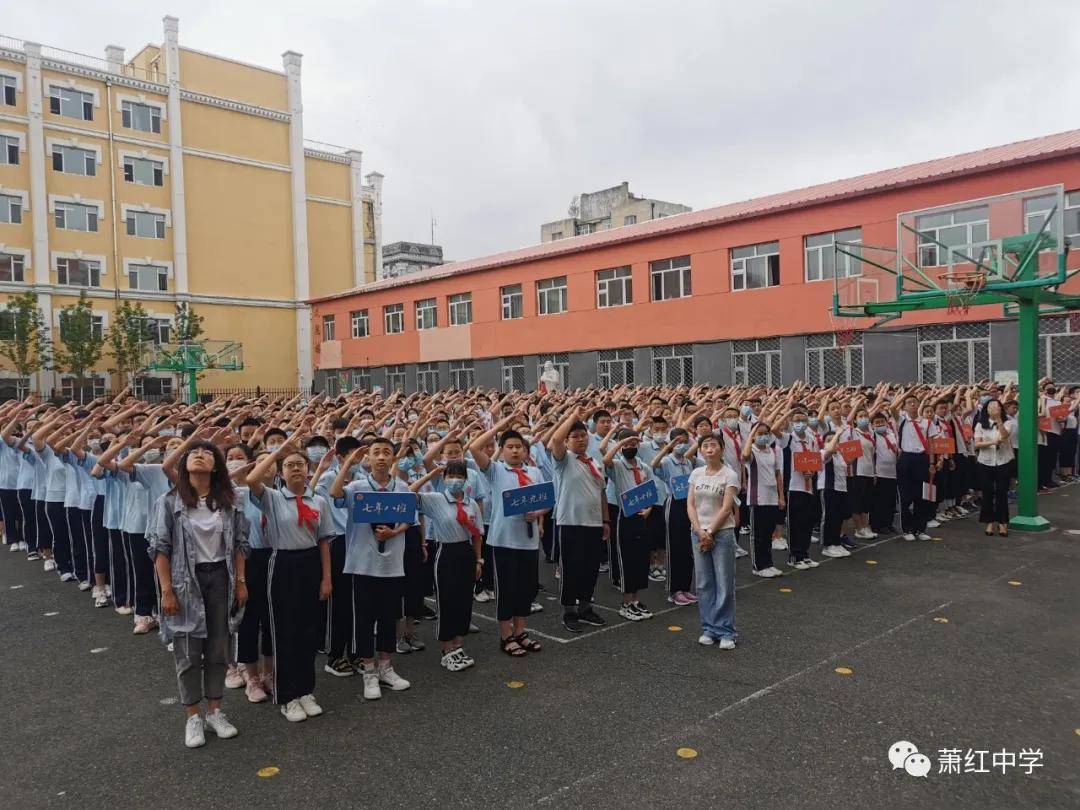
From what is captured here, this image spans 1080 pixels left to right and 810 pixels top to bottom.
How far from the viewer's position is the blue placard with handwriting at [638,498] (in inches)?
278

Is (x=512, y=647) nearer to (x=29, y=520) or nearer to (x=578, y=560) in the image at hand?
(x=578, y=560)

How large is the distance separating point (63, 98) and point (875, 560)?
130 feet

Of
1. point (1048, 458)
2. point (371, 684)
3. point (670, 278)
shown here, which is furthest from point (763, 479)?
point (670, 278)

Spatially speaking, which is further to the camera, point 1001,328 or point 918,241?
point 1001,328

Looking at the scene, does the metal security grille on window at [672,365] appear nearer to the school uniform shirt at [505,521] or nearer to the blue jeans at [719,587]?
the blue jeans at [719,587]

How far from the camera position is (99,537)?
8.17 meters

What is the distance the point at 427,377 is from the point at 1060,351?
82.9 ft

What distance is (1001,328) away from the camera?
19.8m

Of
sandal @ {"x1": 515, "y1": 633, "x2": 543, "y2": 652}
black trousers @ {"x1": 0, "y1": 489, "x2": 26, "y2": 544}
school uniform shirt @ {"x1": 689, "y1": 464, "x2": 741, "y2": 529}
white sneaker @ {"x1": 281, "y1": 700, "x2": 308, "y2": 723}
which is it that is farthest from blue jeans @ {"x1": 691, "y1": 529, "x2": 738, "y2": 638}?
black trousers @ {"x1": 0, "y1": 489, "x2": 26, "y2": 544}

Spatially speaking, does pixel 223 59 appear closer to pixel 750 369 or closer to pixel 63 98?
pixel 63 98

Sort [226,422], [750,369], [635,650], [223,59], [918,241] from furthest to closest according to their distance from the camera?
[223,59]
[750,369]
[918,241]
[226,422]
[635,650]

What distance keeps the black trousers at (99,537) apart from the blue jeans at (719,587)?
609 centimetres

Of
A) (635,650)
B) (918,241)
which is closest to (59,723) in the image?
(635,650)

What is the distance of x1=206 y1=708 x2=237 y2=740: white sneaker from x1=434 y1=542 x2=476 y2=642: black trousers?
1636 millimetres
